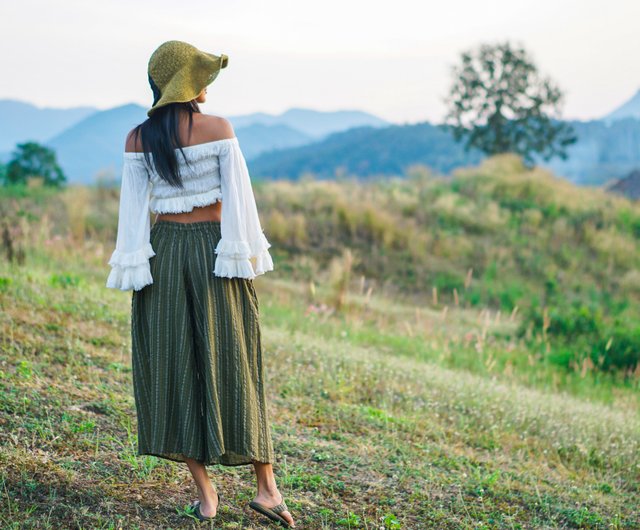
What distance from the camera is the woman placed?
3.38m

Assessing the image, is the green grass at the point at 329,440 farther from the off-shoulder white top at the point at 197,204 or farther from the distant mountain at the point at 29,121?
the distant mountain at the point at 29,121

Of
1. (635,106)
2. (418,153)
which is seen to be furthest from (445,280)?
(635,106)

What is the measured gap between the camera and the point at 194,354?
3.46m

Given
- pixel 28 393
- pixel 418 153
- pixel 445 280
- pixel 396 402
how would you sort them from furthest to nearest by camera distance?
1. pixel 418 153
2. pixel 445 280
3. pixel 396 402
4. pixel 28 393

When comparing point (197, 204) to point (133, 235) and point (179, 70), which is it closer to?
point (133, 235)

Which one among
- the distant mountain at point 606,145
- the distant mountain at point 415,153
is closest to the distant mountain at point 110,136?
the distant mountain at point 415,153

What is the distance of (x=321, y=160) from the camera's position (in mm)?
96688

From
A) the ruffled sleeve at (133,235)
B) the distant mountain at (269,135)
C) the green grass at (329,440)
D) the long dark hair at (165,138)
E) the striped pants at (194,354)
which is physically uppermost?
the distant mountain at (269,135)

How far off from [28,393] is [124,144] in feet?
7.04

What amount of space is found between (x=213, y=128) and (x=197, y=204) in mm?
339

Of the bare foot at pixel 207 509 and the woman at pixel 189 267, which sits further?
the bare foot at pixel 207 509

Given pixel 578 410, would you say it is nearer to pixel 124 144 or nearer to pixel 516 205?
pixel 124 144

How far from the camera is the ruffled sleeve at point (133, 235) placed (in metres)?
3.41

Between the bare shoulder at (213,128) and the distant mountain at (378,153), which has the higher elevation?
the distant mountain at (378,153)
